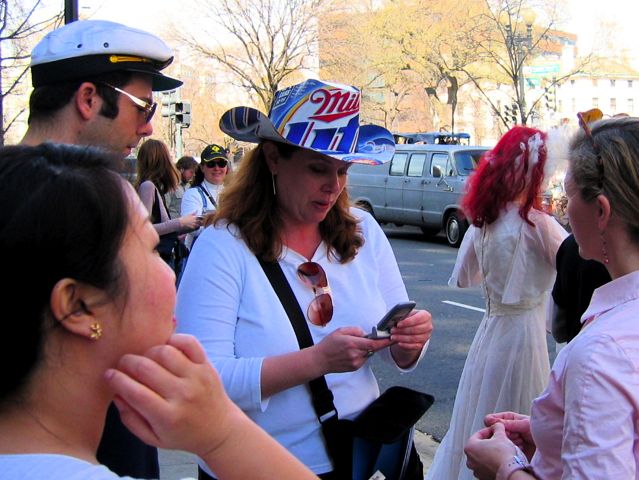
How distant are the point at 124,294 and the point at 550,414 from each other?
3.90 ft

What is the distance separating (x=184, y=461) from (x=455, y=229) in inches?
477

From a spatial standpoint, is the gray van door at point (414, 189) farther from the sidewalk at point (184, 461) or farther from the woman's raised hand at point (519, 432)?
the woman's raised hand at point (519, 432)

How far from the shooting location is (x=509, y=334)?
3980mm

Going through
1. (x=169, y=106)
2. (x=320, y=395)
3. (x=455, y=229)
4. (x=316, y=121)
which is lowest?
(x=455, y=229)

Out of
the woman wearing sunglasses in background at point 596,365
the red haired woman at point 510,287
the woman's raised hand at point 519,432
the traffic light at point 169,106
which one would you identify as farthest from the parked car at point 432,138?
the woman wearing sunglasses in background at point 596,365

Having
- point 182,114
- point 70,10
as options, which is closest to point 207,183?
point 70,10

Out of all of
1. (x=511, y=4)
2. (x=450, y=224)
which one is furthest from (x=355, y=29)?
(x=450, y=224)

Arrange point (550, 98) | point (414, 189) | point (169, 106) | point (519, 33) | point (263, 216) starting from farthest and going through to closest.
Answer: point (519, 33), point (550, 98), point (414, 189), point (169, 106), point (263, 216)

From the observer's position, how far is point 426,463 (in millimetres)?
4664

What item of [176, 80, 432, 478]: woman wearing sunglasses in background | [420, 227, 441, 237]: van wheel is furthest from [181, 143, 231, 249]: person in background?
[420, 227, 441, 237]: van wheel

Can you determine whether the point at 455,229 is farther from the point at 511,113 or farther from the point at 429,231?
the point at 511,113

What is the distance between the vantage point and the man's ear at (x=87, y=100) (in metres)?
2.18

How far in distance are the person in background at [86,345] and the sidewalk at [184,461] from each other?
3034 mm

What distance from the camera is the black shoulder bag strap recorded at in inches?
86.0
